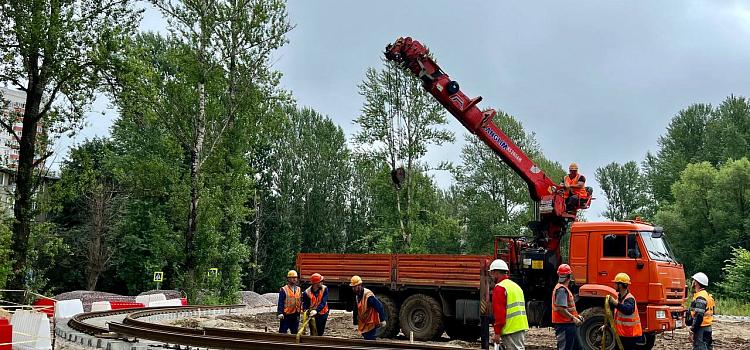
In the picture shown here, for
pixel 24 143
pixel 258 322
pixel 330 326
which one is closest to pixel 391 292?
pixel 330 326

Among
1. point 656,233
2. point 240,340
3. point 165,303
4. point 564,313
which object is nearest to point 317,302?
point 240,340

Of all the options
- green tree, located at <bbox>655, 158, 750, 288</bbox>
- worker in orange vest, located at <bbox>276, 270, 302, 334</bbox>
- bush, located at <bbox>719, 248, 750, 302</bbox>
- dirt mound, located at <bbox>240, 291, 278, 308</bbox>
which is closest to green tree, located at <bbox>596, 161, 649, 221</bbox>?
green tree, located at <bbox>655, 158, 750, 288</bbox>

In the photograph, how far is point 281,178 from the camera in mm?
58375

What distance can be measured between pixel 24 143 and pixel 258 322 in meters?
9.90

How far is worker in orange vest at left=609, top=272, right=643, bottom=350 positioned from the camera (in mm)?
9352

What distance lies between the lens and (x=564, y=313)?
9766 mm

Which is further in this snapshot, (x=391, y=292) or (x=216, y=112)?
(x=216, y=112)

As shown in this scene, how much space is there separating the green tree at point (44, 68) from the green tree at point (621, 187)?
5189 cm

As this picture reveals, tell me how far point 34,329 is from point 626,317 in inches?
407

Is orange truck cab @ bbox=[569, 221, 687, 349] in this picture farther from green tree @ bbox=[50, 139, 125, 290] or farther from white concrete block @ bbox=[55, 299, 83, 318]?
green tree @ bbox=[50, 139, 125, 290]

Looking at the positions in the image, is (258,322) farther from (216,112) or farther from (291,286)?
(216,112)

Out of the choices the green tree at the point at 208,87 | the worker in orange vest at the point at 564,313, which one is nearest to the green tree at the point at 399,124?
the green tree at the point at 208,87

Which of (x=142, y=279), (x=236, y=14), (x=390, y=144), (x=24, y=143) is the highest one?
(x=236, y=14)

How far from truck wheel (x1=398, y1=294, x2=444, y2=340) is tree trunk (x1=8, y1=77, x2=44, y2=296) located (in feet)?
44.5
